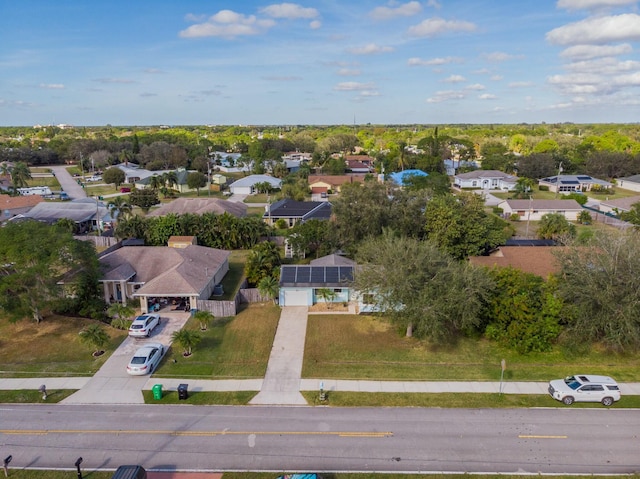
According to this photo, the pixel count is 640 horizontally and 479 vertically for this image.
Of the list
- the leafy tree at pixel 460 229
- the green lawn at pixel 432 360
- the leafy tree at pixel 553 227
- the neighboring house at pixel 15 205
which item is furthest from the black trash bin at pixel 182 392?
the neighboring house at pixel 15 205

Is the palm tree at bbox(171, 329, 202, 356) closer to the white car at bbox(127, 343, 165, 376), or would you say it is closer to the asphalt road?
the white car at bbox(127, 343, 165, 376)

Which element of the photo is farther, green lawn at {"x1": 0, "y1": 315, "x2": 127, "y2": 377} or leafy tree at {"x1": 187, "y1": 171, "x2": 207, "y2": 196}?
leafy tree at {"x1": 187, "y1": 171, "x2": 207, "y2": 196}

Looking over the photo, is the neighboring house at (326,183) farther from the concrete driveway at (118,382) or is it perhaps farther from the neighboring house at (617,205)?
the concrete driveway at (118,382)

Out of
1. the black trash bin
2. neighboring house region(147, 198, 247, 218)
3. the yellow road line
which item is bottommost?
the yellow road line

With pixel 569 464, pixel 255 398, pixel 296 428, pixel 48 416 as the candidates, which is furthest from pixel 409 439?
pixel 48 416

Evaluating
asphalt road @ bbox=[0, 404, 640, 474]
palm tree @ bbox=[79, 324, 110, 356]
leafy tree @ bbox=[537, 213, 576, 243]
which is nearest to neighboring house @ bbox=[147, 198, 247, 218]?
palm tree @ bbox=[79, 324, 110, 356]

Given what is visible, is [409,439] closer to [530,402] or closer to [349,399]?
[349,399]

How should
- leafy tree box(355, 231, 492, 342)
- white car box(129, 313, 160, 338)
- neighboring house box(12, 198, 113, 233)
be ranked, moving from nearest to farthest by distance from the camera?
leafy tree box(355, 231, 492, 342) → white car box(129, 313, 160, 338) → neighboring house box(12, 198, 113, 233)

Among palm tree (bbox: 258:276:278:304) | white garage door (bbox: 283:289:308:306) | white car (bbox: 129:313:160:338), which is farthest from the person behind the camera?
white garage door (bbox: 283:289:308:306)
